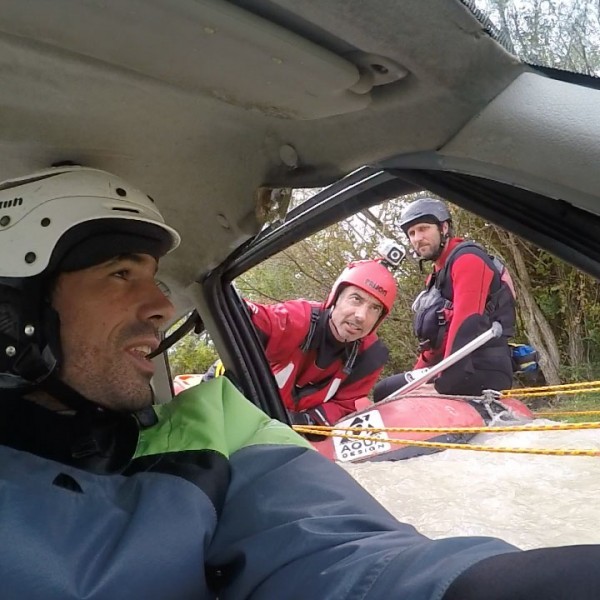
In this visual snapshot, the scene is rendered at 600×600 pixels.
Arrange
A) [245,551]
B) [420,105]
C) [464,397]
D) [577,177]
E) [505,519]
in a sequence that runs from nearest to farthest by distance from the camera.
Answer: [577,177] < [420,105] < [245,551] < [505,519] < [464,397]

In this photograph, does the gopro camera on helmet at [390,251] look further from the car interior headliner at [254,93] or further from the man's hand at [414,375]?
the car interior headliner at [254,93]

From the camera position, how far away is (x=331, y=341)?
3.03 meters

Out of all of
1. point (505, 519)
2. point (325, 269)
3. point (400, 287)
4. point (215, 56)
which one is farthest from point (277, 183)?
point (400, 287)

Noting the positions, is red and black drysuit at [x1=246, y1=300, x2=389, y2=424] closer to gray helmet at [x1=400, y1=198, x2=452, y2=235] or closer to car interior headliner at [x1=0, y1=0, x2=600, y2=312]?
gray helmet at [x1=400, y1=198, x2=452, y2=235]

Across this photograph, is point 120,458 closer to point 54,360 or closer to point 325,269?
point 54,360

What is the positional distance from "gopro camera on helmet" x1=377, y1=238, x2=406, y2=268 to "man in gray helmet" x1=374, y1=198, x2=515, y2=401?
3.1 inches

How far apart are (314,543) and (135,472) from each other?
0.36 meters

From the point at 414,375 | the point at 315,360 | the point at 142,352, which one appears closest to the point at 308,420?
the point at 315,360

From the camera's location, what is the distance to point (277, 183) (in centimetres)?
113

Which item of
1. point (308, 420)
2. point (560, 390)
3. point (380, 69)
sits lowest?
point (308, 420)

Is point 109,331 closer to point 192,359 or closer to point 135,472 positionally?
point 135,472

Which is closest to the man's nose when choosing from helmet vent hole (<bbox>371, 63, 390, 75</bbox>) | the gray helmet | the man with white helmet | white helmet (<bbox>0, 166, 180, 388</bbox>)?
the man with white helmet

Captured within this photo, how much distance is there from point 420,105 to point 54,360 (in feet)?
2.57

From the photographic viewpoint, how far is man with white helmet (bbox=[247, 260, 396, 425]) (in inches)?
113
